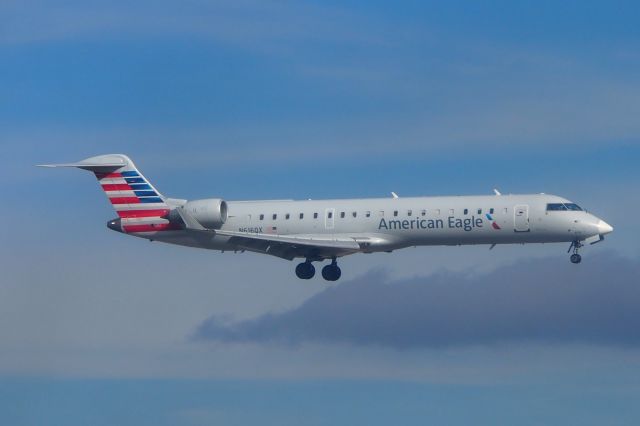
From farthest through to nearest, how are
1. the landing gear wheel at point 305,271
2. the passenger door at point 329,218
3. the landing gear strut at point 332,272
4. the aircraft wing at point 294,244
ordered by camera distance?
the landing gear strut at point 332,272, the landing gear wheel at point 305,271, the passenger door at point 329,218, the aircraft wing at point 294,244

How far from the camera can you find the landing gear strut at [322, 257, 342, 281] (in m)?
83.5

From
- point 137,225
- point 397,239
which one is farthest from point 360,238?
point 137,225

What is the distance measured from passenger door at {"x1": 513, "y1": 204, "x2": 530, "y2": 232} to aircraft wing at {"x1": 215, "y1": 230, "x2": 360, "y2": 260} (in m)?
8.63

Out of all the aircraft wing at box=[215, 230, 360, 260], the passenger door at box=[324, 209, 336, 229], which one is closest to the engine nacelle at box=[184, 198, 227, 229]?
the aircraft wing at box=[215, 230, 360, 260]

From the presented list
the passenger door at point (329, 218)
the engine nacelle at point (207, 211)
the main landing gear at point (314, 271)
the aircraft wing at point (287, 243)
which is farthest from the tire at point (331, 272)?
the engine nacelle at point (207, 211)

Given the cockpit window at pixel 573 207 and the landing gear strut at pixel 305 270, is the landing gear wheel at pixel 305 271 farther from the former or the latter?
the cockpit window at pixel 573 207

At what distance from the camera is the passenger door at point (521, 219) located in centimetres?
7738

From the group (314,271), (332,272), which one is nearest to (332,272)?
(332,272)

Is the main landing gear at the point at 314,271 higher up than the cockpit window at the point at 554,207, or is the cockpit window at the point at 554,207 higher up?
the cockpit window at the point at 554,207

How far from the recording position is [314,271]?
83.3m

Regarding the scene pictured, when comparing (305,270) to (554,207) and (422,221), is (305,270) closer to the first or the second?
(422,221)

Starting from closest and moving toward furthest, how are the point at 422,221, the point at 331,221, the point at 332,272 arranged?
the point at 422,221 < the point at 331,221 < the point at 332,272

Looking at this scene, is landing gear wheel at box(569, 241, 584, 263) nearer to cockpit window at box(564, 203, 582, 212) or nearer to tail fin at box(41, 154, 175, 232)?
cockpit window at box(564, 203, 582, 212)

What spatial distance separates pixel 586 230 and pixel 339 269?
14.5m
